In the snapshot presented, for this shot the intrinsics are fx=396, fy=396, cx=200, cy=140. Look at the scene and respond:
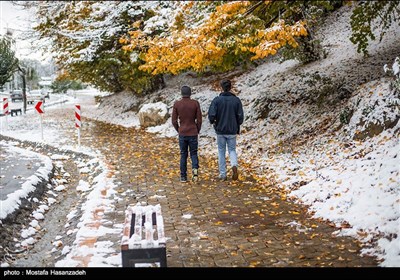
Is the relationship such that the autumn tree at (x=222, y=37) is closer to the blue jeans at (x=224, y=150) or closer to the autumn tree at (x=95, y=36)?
the blue jeans at (x=224, y=150)

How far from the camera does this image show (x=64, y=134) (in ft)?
55.8

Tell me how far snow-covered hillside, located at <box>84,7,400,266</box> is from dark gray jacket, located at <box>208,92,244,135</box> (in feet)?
4.98

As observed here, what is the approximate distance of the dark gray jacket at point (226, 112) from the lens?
8.36m

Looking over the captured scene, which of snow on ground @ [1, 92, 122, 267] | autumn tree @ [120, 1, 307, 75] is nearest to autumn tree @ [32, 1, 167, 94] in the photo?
autumn tree @ [120, 1, 307, 75]

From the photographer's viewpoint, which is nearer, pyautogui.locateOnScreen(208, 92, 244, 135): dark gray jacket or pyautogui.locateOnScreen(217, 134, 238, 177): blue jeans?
pyautogui.locateOnScreen(208, 92, 244, 135): dark gray jacket

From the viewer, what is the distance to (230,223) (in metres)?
6.11

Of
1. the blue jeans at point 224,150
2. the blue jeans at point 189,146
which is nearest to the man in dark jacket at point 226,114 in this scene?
the blue jeans at point 224,150

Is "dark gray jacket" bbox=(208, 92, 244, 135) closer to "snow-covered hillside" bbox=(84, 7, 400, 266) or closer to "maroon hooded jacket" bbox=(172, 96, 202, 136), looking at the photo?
"maroon hooded jacket" bbox=(172, 96, 202, 136)

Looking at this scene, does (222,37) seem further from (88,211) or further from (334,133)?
(88,211)

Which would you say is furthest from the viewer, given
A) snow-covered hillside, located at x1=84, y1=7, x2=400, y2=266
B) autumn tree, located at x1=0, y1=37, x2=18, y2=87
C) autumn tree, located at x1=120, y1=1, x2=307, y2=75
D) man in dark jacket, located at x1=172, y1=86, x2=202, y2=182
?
autumn tree, located at x1=0, y1=37, x2=18, y2=87

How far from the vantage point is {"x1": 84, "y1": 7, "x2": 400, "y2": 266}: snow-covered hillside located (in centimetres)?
596

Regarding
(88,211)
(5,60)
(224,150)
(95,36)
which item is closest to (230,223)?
(88,211)

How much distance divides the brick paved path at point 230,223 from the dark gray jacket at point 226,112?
118 centimetres

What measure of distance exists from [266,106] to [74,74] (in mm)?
14778
